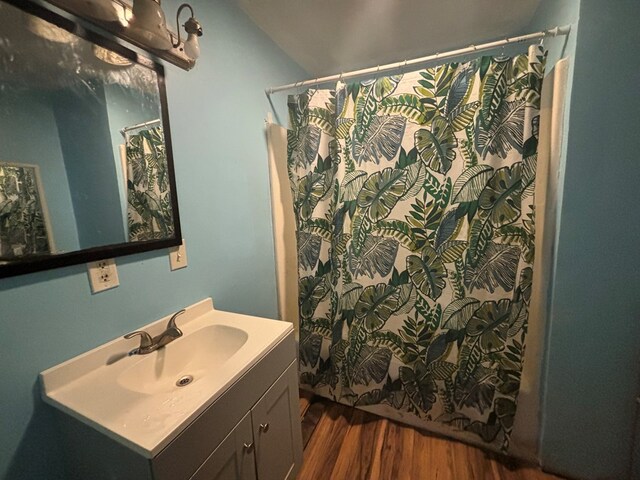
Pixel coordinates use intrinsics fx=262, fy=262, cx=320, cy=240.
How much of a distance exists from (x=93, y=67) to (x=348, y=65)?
1697 mm

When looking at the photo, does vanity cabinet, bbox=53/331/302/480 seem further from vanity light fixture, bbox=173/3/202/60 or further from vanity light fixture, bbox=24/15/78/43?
vanity light fixture, bbox=173/3/202/60

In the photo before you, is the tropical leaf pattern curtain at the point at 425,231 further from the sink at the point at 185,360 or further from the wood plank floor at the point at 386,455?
the sink at the point at 185,360

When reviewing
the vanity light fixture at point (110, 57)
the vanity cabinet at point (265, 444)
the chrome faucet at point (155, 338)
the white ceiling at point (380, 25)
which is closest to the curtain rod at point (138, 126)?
the vanity light fixture at point (110, 57)

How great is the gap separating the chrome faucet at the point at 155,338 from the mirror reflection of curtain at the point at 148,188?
1.12 ft

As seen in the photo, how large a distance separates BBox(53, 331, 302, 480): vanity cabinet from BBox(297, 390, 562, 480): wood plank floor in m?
0.29

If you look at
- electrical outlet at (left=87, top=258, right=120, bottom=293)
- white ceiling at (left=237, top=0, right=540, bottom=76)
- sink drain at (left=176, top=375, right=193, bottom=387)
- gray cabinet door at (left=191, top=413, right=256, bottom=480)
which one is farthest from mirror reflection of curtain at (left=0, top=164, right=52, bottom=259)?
white ceiling at (left=237, top=0, right=540, bottom=76)

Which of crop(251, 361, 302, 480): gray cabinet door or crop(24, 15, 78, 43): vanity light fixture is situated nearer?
crop(24, 15, 78, 43): vanity light fixture

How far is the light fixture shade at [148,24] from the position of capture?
0.82 meters

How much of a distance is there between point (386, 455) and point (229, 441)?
3.25 ft

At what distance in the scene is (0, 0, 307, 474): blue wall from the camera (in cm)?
72

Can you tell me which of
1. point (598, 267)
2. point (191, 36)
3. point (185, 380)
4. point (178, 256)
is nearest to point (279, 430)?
point (185, 380)

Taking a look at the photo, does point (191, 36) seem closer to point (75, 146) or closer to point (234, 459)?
point (75, 146)

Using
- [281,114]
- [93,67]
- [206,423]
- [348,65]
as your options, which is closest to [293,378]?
[206,423]

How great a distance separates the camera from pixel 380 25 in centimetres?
155
